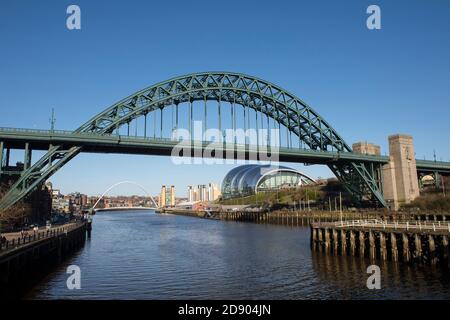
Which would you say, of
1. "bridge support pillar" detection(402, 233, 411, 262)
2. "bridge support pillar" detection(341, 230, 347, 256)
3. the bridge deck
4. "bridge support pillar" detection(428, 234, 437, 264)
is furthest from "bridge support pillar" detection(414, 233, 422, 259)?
the bridge deck

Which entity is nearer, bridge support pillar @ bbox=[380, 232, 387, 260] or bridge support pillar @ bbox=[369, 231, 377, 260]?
bridge support pillar @ bbox=[380, 232, 387, 260]

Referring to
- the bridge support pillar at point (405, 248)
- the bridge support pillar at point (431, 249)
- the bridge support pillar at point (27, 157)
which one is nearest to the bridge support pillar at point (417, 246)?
the bridge support pillar at point (405, 248)

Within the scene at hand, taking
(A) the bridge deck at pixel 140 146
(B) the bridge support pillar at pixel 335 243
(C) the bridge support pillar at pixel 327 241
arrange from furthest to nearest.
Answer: (A) the bridge deck at pixel 140 146, (C) the bridge support pillar at pixel 327 241, (B) the bridge support pillar at pixel 335 243

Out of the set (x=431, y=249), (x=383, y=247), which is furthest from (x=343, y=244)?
(x=431, y=249)

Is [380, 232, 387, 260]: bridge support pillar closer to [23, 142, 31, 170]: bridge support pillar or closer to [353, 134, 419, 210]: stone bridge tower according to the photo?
[23, 142, 31, 170]: bridge support pillar

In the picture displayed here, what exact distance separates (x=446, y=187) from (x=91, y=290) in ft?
273

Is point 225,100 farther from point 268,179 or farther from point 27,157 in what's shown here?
point 268,179

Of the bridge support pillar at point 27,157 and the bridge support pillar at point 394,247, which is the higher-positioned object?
the bridge support pillar at point 27,157

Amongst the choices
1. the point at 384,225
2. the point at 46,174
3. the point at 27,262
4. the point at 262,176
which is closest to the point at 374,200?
the point at 384,225

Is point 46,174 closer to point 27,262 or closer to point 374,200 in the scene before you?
point 27,262

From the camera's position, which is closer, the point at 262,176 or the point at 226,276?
the point at 226,276

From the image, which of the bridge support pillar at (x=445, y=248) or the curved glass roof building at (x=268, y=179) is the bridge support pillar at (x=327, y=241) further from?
the curved glass roof building at (x=268, y=179)

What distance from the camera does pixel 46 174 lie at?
136 ft
